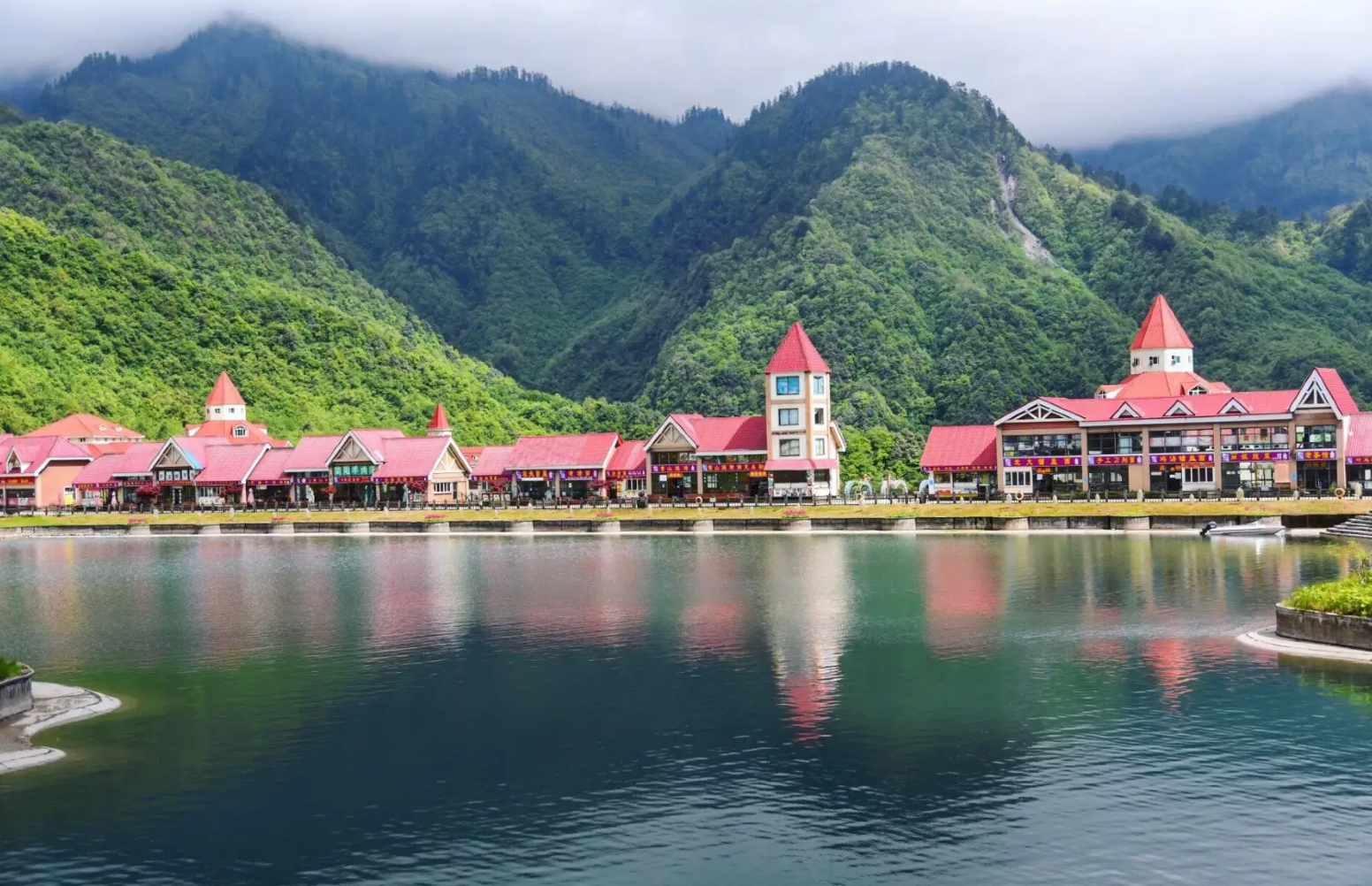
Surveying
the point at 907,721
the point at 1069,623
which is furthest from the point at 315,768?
the point at 1069,623

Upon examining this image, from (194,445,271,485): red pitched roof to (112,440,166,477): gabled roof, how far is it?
4.73 m

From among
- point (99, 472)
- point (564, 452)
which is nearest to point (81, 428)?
point (99, 472)

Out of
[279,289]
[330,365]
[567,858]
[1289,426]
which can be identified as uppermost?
[279,289]

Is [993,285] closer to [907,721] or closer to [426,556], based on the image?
[426,556]

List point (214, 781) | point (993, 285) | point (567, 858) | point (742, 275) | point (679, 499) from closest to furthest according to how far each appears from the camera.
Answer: point (567, 858)
point (214, 781)
point (679, 499)
point (993, 285)
point (742, 275)

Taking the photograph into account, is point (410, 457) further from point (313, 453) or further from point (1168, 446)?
point (1168, 446)

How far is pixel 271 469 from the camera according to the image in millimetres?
131125

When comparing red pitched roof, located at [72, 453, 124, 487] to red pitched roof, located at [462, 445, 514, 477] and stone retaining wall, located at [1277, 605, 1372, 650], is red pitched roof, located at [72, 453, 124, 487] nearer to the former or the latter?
red pitched roof, located at [462, 445, 514, 477]

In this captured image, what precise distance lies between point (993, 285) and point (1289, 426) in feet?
274

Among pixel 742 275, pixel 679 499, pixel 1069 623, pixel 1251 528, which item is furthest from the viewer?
pixel 742 275

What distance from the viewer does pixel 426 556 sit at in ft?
277

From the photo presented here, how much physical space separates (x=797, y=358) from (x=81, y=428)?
7727 centimetres

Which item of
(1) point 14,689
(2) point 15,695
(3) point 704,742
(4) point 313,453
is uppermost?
(4) point 313,453

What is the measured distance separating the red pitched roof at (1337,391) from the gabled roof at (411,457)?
77392 mm
